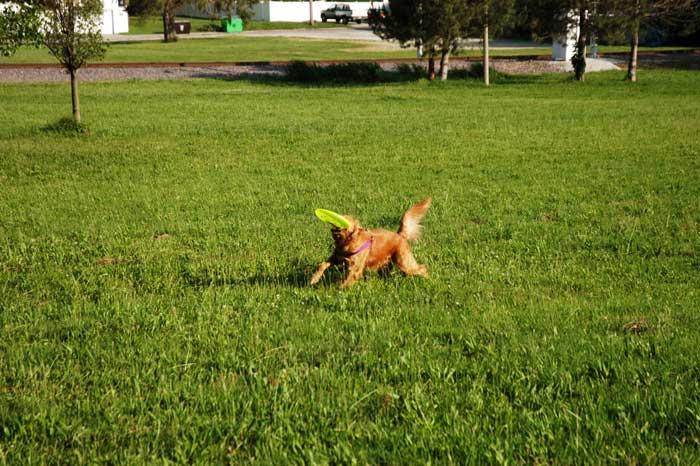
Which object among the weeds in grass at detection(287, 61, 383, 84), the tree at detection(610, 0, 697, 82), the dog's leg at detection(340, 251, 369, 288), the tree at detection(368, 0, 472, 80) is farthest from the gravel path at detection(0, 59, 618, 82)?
the dog's leg at detection(340, 251, 369, 288)

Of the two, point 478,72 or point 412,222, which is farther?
point 478,72

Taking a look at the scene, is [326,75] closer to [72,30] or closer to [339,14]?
[72,30]

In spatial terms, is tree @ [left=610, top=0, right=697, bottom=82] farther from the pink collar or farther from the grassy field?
the pink collar

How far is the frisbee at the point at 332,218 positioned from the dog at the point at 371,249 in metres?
0.06

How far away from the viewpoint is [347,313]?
5.66m

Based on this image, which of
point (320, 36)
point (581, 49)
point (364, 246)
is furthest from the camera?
point (320, 36)

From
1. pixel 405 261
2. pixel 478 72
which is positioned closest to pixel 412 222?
pixel 405 261

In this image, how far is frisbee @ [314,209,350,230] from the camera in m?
5.56

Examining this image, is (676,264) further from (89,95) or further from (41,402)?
(89,95)

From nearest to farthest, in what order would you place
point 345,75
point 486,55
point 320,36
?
point 486,55, point 345,75, point 320,36

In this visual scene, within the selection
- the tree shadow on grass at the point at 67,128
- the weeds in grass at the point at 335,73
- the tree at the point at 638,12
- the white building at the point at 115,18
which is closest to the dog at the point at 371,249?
the tree shadow on grass at the point at 67,128

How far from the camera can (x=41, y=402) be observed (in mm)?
4176

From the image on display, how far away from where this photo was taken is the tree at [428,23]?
3044 cm

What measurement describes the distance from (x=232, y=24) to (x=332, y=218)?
75.0 metres
